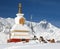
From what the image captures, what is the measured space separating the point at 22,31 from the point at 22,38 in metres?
1.15

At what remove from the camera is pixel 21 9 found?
3456 cm

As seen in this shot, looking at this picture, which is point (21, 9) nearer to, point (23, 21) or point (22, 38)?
point (23, 21)

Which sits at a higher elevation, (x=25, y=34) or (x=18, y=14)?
(x=18, y=14)

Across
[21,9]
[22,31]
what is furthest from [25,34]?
[21,9]

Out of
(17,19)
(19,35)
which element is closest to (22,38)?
(19,35)

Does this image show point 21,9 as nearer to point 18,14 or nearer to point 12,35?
point 18,14

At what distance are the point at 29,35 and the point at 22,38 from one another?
1.29 m

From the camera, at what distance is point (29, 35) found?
34.4 meters

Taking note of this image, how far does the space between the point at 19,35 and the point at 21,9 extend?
312 cm

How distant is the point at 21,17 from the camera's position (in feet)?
114

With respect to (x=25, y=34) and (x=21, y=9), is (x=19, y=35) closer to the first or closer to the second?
(x=25, y=34)

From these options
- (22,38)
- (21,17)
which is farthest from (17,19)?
(22,38)

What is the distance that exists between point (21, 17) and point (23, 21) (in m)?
0.54

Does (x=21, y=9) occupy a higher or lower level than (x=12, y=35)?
higher
